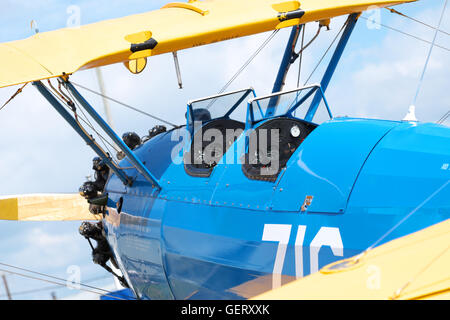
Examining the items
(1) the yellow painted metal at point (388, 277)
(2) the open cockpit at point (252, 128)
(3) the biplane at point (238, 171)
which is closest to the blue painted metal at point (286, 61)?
(3) the biplane at point (238, 171)

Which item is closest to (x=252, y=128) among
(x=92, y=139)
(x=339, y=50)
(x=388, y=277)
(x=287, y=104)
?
(x=287, y=104)

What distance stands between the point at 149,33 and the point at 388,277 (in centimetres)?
373

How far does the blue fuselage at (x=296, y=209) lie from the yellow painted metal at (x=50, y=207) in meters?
3.88

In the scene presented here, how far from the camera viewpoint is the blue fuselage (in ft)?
12.0

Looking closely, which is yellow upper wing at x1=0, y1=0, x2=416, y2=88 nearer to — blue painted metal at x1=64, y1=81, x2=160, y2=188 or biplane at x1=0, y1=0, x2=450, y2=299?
biplane at x1=0, y1=0, x2=450, y2=299

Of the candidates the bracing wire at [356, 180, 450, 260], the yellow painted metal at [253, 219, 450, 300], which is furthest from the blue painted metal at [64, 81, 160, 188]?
the yellow painted metal at [253, 219, 450, 300]

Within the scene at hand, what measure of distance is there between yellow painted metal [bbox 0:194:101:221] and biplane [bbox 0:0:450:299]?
2.03 metres

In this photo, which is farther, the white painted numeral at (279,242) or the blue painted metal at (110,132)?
the blue painted metal at (110,132)

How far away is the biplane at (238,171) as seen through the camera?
377 cm

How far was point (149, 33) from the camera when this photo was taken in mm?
5309

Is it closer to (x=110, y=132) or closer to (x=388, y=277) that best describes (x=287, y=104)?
(x=110, y=132)

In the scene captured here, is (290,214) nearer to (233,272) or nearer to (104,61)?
(233,272)

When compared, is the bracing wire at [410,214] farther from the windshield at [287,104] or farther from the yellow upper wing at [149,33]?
the yellow upper wing at [149,33]
